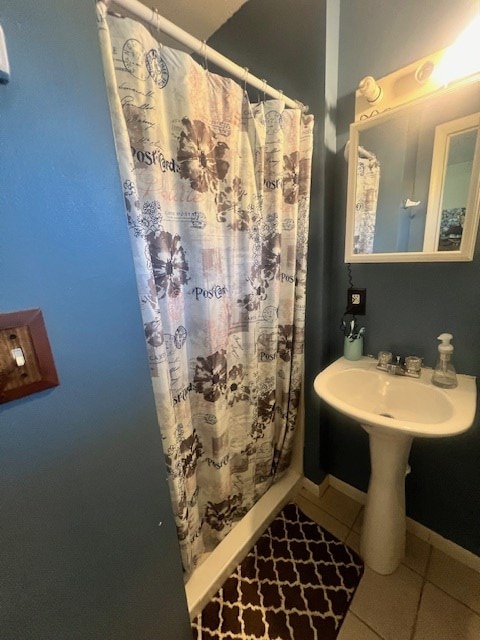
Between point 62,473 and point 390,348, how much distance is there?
124 centimetres

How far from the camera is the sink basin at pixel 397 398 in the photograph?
2.66 ft

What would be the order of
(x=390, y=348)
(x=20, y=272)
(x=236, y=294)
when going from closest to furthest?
1. (x=20, y=272)
2. (x=236, y=294)
3. (x=390, y=348)

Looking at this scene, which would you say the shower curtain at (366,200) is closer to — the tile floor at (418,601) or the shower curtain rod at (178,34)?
the shower curtain rod at (178,34)

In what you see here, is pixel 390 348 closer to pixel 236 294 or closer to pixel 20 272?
pixel 236 294

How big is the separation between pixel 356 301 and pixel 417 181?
52 cm

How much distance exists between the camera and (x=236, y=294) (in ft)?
3.58

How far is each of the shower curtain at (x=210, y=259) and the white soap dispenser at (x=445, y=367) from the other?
1.81 feet

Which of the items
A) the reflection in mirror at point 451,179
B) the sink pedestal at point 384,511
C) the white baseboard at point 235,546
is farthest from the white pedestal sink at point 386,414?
the reflection in mirror at point 451,179

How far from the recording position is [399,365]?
44.9 inches

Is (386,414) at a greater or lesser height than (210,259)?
lesser

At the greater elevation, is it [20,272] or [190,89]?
[190,89]

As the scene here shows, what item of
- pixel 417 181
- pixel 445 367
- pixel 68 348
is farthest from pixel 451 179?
pixel 68 348

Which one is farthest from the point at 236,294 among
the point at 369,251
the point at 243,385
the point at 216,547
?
the point at 216,547

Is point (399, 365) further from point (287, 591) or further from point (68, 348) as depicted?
point (68, 348)
